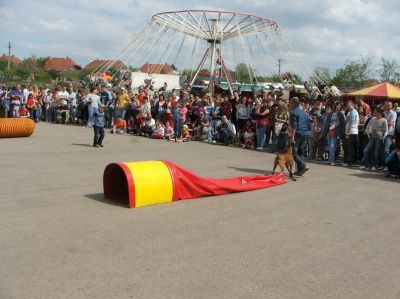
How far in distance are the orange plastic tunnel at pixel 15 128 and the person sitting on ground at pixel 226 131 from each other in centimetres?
667

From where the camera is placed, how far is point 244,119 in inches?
683

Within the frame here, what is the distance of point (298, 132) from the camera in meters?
11.6

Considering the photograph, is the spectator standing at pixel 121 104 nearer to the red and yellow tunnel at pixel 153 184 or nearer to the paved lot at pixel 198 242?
the paved lot at pixel 198 242

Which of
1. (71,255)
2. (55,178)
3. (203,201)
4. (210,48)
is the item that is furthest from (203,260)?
(210,48)

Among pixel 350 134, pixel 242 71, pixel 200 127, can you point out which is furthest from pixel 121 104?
pixel 350 134

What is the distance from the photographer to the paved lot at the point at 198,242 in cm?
451

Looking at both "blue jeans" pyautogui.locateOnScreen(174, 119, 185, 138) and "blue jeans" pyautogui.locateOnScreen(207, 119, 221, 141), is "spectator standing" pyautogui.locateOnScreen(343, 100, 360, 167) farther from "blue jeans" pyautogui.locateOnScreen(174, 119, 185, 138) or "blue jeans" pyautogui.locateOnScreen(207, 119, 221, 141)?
"blue jeans" pyautogui.locateOnScreen(174, 119, 185, 138)

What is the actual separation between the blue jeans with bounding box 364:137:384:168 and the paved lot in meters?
2.40

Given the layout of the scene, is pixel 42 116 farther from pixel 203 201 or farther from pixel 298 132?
Answer: pixel 203 201

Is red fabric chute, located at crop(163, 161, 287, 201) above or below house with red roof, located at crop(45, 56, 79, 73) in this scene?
below

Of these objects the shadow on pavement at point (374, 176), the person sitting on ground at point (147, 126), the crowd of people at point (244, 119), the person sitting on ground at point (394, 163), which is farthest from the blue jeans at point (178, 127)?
the person sitting on ground at point (394, 163)

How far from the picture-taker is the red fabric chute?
26.6 ft

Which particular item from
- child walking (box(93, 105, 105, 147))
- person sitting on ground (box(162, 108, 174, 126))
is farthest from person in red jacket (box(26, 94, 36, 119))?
child walking (box(93, 105, 105, 147))

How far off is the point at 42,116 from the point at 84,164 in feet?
47.0
